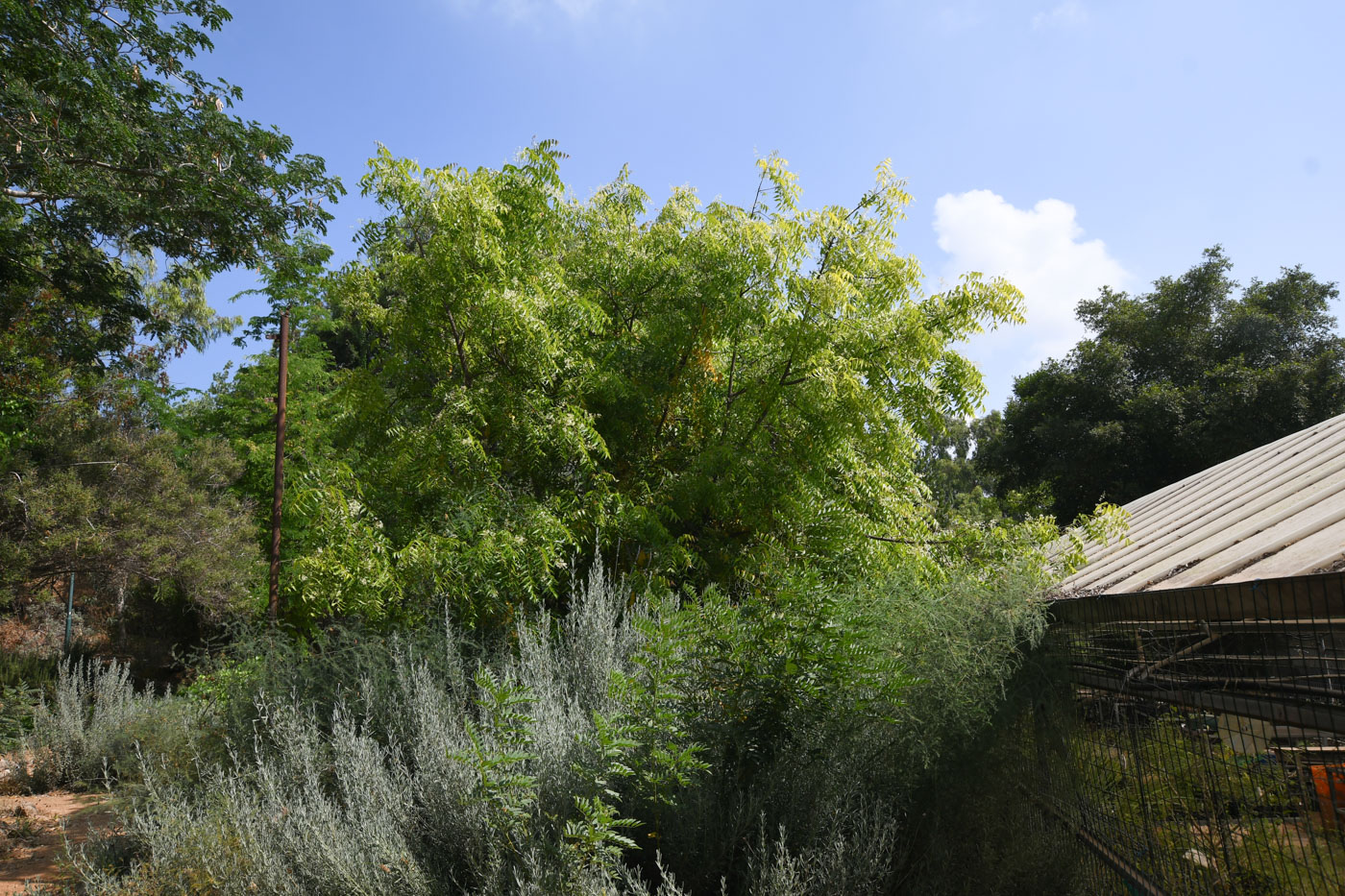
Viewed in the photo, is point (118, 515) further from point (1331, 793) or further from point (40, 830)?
point (1331, 793)

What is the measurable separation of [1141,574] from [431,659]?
12.5 ft

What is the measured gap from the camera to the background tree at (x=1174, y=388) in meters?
19.2

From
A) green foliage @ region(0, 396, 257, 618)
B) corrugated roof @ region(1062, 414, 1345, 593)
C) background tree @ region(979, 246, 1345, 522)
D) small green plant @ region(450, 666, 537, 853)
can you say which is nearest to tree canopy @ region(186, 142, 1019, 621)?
corrugated roof @ region(1062, 414, 1345, 593)

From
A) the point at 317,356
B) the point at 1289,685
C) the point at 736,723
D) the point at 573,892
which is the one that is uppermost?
the point at 317,356

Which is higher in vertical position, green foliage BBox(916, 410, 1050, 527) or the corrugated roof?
green foliage BBox(916, 410, 1050, 527)

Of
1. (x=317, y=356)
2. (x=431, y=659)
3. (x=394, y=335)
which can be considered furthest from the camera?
(x=317, y=356)

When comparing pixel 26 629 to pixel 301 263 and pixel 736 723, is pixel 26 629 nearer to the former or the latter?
pixel 301 263

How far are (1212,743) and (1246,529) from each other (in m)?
0.89

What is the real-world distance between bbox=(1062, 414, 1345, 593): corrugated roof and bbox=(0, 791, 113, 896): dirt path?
5.68m

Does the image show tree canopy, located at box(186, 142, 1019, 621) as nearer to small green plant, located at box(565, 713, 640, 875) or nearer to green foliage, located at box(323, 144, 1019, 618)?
green foliage, located at box(323, 144, 1019, 618)

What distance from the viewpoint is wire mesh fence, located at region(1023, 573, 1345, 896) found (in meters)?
2.10

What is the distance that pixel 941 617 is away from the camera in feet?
11.7

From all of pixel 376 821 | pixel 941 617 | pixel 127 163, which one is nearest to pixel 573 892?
pixel 376 821

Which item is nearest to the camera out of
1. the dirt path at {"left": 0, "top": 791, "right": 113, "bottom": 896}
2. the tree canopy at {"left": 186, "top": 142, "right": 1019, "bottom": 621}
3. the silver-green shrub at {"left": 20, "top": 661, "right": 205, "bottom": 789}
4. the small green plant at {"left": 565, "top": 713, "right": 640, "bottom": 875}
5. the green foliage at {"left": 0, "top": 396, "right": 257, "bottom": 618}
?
the small green plant at {"left": 565, "top": 713, "right": 640, "bottom": 875}
